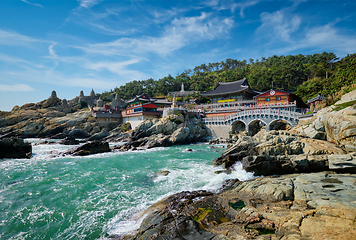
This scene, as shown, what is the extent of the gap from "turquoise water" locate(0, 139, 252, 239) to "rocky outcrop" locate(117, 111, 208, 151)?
12.0 meters

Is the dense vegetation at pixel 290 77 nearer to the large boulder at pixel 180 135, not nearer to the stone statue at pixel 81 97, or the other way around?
the stone statue at pixel 81 97

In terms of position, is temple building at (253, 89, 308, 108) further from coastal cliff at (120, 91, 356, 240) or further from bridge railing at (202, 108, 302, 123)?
coastal cliff at (120, 91, 356, 240)

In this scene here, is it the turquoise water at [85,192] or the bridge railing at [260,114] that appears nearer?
the turquoise water at [85,192]

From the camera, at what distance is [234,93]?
45.5m

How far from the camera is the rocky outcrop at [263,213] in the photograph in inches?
246

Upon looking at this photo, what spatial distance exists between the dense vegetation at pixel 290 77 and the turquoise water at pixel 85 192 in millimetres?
32775

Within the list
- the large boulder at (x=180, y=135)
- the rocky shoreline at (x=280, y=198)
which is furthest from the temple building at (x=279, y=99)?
the rocky shoreline at (x=280, y=198)

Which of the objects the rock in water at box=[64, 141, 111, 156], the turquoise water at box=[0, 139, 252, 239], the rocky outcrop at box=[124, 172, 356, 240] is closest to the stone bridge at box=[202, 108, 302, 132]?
the turquoise water at box=[0, 139, 252, 239]

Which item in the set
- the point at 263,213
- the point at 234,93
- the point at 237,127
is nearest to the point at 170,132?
the point at 237,127

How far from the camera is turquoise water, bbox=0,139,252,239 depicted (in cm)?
873

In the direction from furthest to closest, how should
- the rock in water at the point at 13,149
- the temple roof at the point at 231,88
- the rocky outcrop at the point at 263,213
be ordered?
the temple roof at the point at 231,88, the rock in water at the point at 13,149, the rocky outcrop at the point at 263,213

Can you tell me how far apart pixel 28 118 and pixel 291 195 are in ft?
193

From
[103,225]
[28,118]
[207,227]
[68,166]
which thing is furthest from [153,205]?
[28,118]

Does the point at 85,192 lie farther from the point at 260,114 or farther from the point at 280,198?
the point at 260,114
